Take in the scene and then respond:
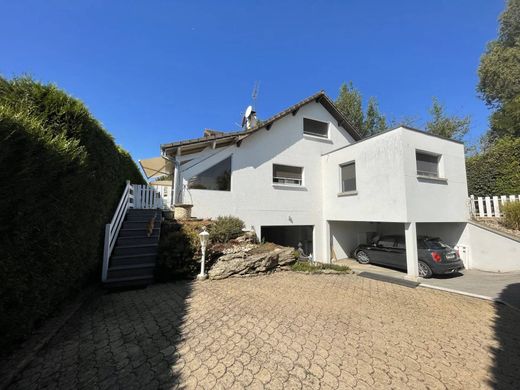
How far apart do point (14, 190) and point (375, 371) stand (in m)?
5.10

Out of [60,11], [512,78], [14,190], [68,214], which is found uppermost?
[512,78]

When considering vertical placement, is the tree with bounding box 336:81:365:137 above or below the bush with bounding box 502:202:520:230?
above

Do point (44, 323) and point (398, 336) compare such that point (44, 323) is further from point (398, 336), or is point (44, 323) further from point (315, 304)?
point (398, 336)

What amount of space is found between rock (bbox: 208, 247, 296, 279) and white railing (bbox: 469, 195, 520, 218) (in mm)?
10452

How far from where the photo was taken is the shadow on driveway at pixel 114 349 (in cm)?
270

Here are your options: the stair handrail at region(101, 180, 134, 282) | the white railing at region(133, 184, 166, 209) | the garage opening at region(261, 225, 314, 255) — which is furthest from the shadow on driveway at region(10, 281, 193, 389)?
the garage opening at region(261, 225, 314, 255)

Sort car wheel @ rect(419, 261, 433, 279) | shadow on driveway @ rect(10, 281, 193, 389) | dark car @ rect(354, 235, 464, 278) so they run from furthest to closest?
car wheel @ rect(419, 261, 433, 279) → dark car @ rect(354, 235, 464, 278) → shadow on driveway @ rect(10, 281, 193, 389)

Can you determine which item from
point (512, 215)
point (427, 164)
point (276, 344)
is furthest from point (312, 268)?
point (512, 215)

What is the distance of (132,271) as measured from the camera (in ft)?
21.3

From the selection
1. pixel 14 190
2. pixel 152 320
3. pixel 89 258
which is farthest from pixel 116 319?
pixel 14 190

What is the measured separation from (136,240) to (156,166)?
7498 millimetres

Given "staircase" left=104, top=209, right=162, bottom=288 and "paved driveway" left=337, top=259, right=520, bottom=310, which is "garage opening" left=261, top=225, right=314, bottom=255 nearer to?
"paved driveway" left=337, top=259, right=520, bottom=310

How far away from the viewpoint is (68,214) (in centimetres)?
409

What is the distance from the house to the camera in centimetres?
948
